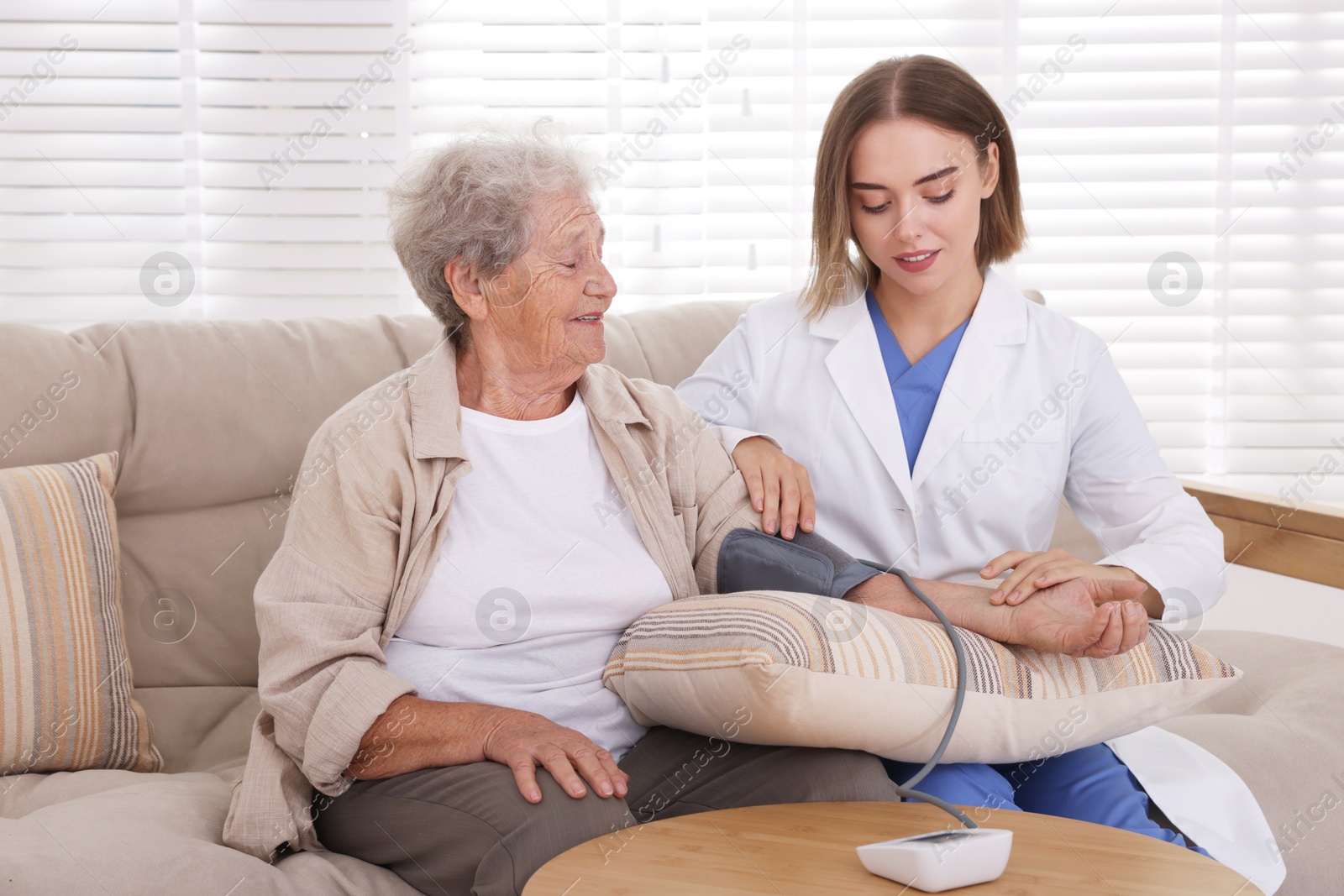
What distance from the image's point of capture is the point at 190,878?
109 centimetres

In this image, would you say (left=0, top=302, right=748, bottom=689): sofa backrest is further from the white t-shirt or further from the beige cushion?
the white t-shirt

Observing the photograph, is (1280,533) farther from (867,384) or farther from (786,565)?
(786,565)

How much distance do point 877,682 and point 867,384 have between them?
59cm

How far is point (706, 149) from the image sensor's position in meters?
2.54

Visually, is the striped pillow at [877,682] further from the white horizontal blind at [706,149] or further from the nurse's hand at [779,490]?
the white horizontal blind at [706,149]

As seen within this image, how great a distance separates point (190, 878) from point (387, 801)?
209mm

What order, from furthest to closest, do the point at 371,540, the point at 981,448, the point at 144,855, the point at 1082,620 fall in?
the point at 981,448, the point at 371,540, the point at 1082,620, the point at 144,855

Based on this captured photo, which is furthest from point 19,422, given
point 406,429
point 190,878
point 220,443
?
point 190,878

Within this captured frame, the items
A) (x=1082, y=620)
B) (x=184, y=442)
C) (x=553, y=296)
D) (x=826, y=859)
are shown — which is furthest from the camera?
(x=184, y=442)

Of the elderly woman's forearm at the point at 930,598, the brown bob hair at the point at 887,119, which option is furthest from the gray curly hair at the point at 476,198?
the elderly woman's forearm at the point at 930,598

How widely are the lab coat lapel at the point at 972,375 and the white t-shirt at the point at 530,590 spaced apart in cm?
44

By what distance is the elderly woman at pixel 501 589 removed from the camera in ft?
3.83

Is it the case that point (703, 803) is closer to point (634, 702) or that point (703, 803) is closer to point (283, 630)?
point (634, 702)

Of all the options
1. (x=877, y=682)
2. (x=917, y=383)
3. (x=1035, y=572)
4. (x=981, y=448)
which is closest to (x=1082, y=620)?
(x=1035, y=572)
